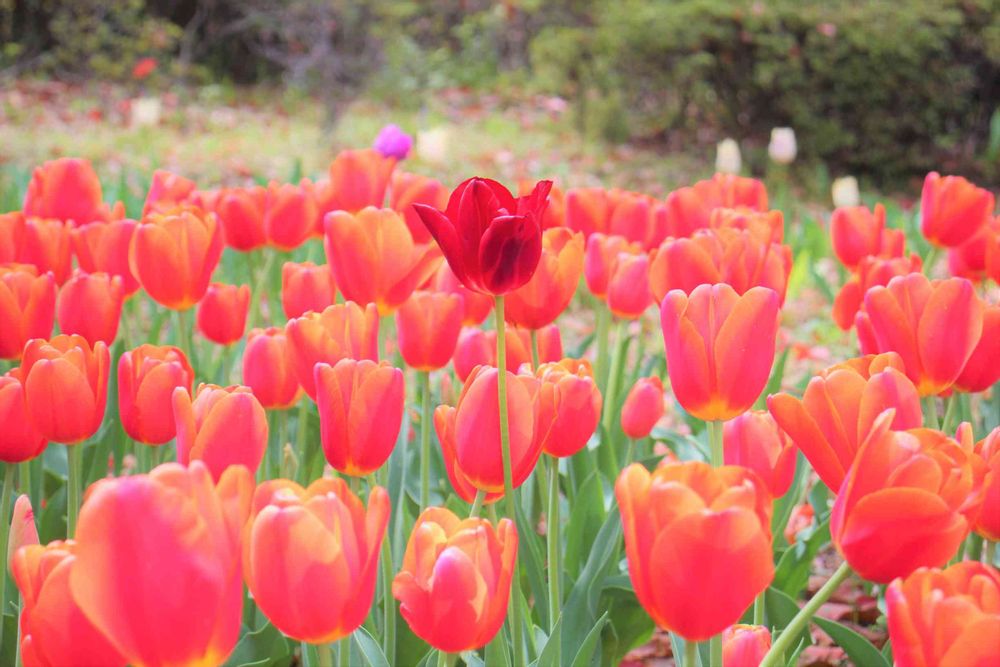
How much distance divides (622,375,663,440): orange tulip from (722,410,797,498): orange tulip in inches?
16.1

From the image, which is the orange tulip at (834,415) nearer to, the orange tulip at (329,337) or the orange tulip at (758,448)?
the orange tulip at (758,448)

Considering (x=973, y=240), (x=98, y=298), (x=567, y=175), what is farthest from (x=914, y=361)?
(x=567, y=175)

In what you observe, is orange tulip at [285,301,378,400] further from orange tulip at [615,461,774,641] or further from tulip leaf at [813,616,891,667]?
tulip leaf at [813,616,891,667]

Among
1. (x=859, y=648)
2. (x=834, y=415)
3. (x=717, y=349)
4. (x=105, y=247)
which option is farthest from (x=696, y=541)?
(x=105, y=247)

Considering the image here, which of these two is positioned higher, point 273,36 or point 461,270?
point 461,270

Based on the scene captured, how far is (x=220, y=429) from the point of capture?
0.92 m

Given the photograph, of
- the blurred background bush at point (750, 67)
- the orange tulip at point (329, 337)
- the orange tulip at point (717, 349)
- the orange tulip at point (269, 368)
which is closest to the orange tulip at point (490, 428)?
the orange tulip at point (717, 349)

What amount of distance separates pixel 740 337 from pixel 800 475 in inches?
39.9

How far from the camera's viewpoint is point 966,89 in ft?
26.9

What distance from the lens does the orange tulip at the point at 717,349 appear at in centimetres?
103

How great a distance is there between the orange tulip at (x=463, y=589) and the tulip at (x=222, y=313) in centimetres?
100

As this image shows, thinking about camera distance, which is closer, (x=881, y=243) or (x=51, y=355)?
(x=51, y=355)

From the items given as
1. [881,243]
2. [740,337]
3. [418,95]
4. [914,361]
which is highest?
[740,337]

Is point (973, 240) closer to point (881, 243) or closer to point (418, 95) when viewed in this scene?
point (881, 243)
